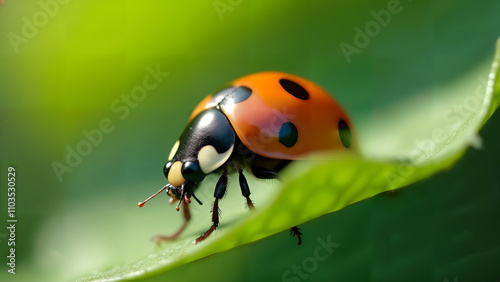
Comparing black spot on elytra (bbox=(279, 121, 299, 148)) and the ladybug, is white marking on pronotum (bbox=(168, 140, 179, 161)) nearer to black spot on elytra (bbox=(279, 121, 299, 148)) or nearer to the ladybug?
the ladybug

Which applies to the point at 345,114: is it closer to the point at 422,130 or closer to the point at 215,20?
the point at 422,130

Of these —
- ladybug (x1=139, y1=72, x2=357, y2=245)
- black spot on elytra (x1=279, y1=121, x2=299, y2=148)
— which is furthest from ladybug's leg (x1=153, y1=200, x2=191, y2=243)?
black spot on elytra (x1=279, y1=121, x2=299, y2=148)

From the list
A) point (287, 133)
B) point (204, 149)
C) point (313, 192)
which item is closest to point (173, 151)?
point (204, 149)

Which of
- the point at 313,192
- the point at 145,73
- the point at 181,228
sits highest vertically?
the point at 145,73

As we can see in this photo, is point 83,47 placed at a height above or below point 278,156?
above

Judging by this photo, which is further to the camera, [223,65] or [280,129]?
[223,65]

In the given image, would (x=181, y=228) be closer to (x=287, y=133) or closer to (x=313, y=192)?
(x=287, y=133)

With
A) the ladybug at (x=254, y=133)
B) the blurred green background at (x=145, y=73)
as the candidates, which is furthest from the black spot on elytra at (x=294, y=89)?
the blurred green background at (x=145, y=73)

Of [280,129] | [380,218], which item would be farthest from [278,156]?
[380,218]
